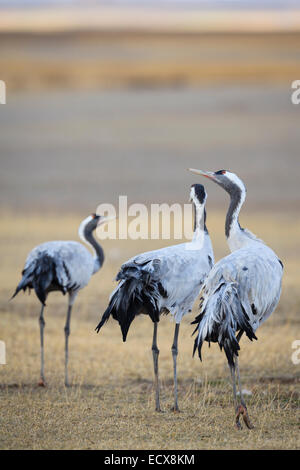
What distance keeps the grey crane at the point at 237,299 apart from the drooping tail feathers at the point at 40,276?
7.87 feet

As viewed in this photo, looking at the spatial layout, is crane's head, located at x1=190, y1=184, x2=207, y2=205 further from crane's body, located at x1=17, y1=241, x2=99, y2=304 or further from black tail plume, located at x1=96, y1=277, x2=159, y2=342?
crane's body, located at x1=17, y1=241, x2=99, y2=304

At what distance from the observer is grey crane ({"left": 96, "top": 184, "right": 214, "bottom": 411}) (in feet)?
27.1

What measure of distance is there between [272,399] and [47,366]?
10.6 ft

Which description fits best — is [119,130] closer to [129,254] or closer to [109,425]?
[129,254]

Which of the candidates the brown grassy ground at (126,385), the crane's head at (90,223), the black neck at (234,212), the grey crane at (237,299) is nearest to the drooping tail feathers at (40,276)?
the brown grassy ground at (126,385)

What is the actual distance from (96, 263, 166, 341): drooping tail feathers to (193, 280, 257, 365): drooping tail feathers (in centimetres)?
83

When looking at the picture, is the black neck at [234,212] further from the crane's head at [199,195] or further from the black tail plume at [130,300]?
the black tail plume at [130,300]

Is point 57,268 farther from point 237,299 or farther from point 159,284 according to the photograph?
point 237,299

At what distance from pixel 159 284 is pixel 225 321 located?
1.12 m

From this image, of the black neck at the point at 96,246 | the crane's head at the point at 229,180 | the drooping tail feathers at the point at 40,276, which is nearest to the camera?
the crane's head at the point at 229,180

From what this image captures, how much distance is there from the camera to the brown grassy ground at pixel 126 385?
24.4ft
